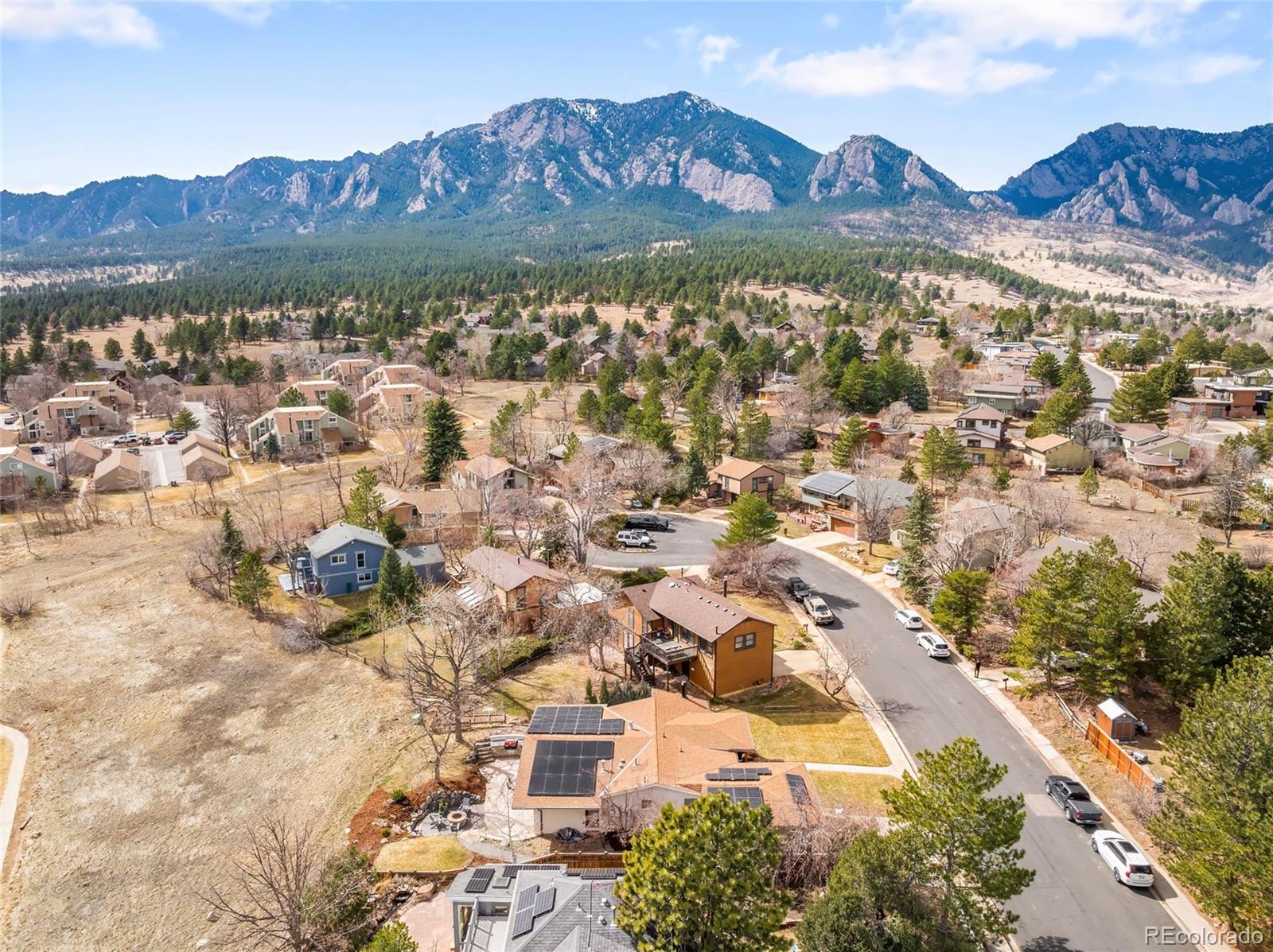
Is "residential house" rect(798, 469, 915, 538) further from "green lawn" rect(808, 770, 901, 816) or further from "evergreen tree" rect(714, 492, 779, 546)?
"green lawn" rect(808, 770, 901, 816)

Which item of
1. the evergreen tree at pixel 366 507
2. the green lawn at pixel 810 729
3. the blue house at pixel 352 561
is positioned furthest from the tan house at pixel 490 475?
the green lawn at pixel 810 729

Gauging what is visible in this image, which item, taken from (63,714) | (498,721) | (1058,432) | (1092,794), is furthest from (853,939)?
(1058,432)

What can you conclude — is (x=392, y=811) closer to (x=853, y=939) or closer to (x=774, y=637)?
(x=853, y=939)

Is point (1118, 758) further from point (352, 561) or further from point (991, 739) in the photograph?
point (352, 561)

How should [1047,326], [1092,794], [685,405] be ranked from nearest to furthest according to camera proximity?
1. [1092,794]
2. [685,405]
3. [1047,326]

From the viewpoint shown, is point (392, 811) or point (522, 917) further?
point (392, 811)

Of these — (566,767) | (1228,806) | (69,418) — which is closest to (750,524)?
(566,767)
